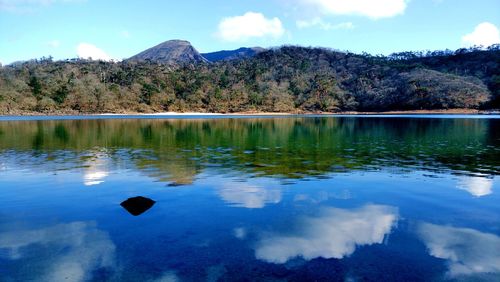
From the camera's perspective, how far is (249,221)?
16.0 m

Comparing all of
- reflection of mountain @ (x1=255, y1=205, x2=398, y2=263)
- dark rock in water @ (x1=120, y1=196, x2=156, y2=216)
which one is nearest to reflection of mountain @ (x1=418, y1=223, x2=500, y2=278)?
reflection of mountain @ (x1=255, y1=205, x2=398, y2=263)

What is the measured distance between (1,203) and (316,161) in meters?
22.9

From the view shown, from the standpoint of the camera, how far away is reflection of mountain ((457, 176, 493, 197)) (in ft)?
69.3

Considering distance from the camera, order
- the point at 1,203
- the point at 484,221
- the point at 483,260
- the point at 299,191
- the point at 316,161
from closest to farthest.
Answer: the point at 483,260, the point at 484,221, the point at 1,203, the point at 299,191, the point at 316,161

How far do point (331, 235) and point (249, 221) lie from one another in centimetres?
349

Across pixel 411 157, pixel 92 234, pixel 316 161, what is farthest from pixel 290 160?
pixel 92 234

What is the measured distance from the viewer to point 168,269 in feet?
37.2

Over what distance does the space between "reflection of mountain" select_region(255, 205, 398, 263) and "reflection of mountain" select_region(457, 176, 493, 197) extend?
6.95 meters

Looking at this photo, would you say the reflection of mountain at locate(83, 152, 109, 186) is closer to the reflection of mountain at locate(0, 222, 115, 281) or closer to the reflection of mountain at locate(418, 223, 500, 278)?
the reflection of mountain at locate(0, 222, 115, 281)

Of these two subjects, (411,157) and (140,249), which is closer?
(140,249)

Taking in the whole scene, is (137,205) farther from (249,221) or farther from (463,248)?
(463,248)

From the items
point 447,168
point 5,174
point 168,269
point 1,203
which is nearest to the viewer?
point 168,269

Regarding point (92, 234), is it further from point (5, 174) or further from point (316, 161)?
point (316, 161)

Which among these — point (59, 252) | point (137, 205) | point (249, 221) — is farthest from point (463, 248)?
point (59, 252)
